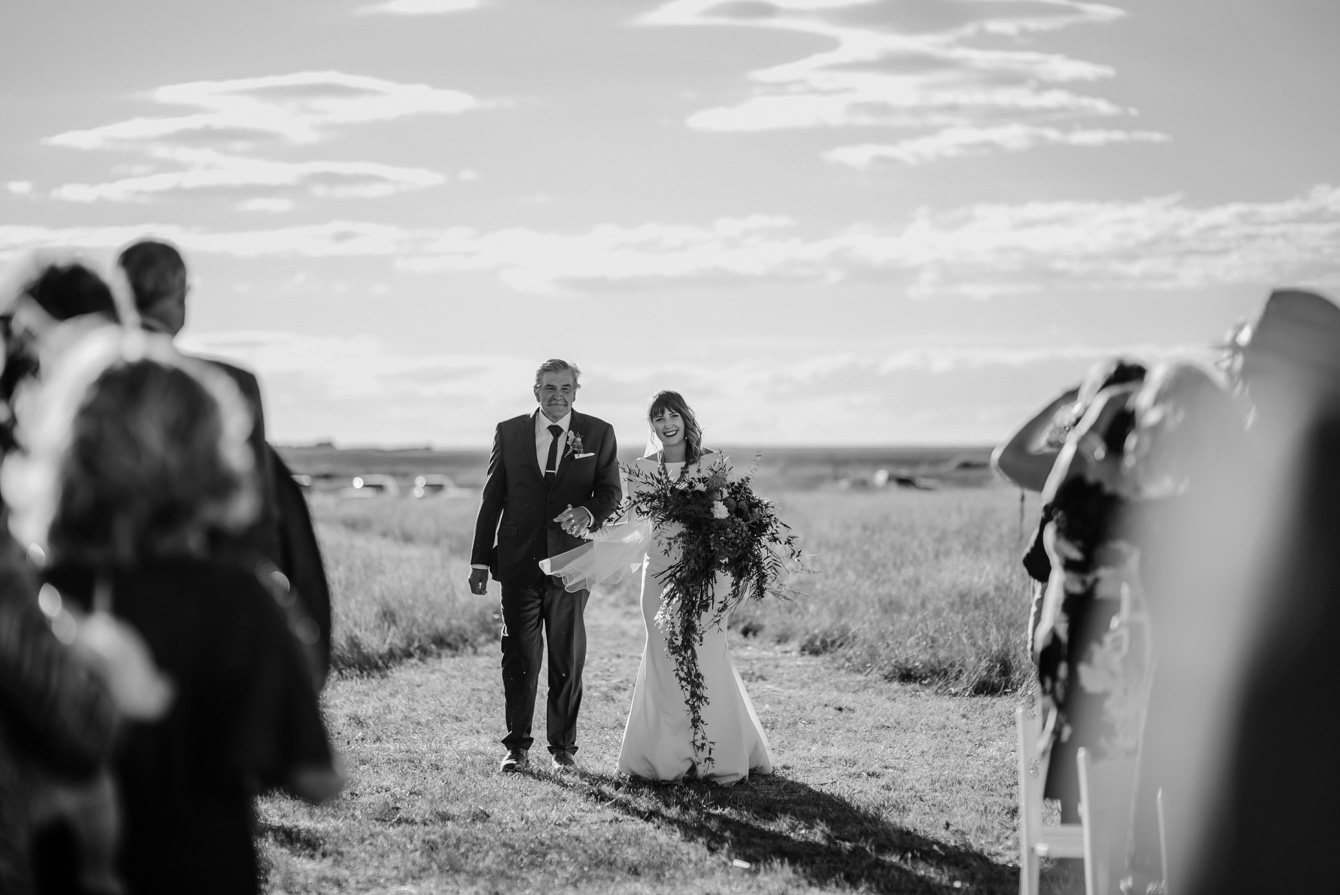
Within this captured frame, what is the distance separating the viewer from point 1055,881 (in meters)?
6.61

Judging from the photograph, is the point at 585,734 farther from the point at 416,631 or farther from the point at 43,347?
the point at 43,347

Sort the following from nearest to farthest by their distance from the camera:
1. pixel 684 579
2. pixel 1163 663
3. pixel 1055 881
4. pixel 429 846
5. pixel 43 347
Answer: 1. pixel 43 347
2. pixel 1163 663
3. pixel 1055 881
4. pixel 429 846
5. pixel 684 579

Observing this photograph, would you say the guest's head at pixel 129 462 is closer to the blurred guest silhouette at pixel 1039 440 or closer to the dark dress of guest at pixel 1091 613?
the dark dress of guest at pixel 1091 613

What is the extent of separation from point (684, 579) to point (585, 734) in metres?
2.45

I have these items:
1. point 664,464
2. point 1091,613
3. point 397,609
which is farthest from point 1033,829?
point 397,609

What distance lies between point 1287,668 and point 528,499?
6.43 meters

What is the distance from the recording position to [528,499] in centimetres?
954

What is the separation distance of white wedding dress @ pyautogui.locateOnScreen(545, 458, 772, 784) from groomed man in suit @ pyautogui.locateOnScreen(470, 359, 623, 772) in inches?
19.4

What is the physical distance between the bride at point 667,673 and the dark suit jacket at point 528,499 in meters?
0.27

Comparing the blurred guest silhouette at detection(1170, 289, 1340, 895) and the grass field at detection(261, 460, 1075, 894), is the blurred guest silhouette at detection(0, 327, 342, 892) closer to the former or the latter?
the blurred guest silhouette at detection(1170, 289, 1340, 895)

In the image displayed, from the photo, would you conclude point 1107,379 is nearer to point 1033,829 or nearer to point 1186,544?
point 1186,544

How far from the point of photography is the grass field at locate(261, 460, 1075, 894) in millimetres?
6926

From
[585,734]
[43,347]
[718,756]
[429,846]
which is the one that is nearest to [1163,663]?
[43,347]

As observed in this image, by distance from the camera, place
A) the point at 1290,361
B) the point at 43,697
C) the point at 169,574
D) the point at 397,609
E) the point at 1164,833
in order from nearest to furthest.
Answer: the point at 43,697 < the point at 169,574 < the point at 1290,361 < the point at 1164,833 < the point at 397,609
